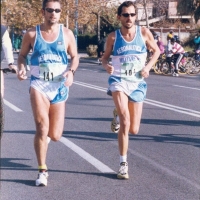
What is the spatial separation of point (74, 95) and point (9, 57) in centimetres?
1026

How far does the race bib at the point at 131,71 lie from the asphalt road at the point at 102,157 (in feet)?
3.84

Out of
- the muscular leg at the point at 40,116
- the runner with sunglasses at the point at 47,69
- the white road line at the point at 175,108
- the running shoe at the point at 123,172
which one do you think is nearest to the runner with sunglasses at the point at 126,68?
the running shoe at the point at 123,172

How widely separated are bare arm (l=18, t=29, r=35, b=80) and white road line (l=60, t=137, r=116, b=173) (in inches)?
67.2

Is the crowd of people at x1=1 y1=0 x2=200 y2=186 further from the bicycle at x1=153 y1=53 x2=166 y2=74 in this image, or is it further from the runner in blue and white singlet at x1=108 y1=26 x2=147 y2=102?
the bicycle at x1=153 y1=53 x2=166 y2=74

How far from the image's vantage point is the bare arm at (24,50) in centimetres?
636

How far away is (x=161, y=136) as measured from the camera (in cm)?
991

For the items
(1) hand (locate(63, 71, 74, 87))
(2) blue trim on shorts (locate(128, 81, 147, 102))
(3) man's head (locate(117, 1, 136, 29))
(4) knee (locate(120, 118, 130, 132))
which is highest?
(3) man's head (locate(117, 1, 136, 29))

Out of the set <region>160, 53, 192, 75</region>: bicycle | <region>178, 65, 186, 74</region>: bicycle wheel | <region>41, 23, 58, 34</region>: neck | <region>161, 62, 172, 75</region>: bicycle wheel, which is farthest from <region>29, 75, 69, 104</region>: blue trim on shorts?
<region>178, 65, 186, 74</region>: bicycle wheel

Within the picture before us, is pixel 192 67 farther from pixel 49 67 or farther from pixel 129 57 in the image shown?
pixel 49 67

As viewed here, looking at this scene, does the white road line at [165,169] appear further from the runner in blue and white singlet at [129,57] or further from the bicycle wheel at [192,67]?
the bicycle wheel at [192,67]

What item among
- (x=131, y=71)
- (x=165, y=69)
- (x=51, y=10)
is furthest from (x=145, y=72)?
(x=165, y=69)

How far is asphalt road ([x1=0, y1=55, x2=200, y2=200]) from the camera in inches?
252

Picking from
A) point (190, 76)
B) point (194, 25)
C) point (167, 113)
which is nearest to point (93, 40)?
point (194, 25)

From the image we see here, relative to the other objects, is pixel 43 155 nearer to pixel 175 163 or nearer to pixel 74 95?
pixel 175 163
